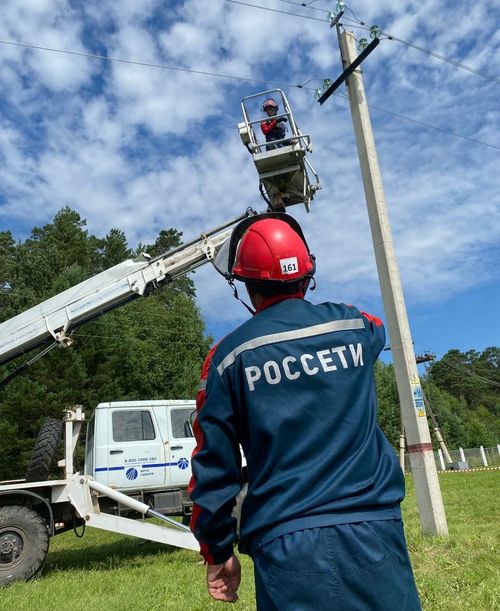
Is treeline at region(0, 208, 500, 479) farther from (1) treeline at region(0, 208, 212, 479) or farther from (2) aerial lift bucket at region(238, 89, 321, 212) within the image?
(2) aerial lift bucket at region(238, 89, 321, 212)

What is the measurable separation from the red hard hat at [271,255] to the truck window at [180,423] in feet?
27.8

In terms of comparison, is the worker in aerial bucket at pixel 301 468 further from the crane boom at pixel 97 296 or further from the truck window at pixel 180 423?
the truck window at pixel 180 423

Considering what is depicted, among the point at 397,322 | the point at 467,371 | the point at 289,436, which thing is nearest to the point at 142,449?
the point at 397,322

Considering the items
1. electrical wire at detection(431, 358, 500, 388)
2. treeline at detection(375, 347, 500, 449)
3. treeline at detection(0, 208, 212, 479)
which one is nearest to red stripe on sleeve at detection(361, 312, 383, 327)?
Answer: treeline at detection(0, 208, 212, 479)

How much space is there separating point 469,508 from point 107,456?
6930 mm

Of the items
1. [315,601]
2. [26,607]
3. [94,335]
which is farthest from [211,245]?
[94,335]

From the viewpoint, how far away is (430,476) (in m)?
7.46

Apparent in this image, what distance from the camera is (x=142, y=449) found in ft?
32.3

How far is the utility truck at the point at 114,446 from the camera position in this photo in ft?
27.7

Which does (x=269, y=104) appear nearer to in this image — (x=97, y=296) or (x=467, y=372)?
(x=97, y=296)

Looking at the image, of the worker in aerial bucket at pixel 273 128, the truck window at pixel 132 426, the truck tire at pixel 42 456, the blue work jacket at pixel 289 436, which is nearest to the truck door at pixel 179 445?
the truck window at pixel 132 426

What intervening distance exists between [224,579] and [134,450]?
8.45m

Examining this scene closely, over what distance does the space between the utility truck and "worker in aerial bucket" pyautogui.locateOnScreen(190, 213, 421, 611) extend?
21.3 ft

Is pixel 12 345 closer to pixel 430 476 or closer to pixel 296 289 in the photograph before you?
pixel 430 476
